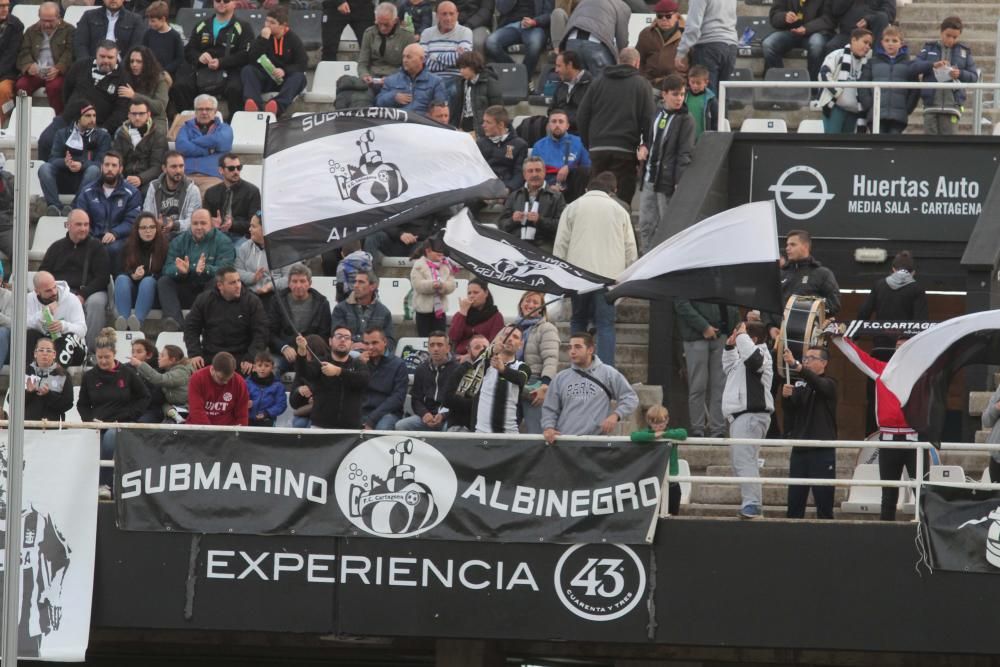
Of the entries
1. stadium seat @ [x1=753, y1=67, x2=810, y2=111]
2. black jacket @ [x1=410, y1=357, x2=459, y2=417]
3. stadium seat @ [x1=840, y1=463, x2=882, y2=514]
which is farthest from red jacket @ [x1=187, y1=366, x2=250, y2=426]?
stadium seat @ [x1=753, y1=67, x2=810, y2=111]

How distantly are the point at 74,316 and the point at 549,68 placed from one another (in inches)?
246

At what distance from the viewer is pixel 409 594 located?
51.7ft

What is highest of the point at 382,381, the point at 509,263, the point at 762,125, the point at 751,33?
the point at 751,33

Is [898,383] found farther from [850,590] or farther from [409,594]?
[409,594]

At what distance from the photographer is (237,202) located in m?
20.0

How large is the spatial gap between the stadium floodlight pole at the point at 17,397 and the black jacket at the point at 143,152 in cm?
790

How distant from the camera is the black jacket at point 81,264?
63.4 ft

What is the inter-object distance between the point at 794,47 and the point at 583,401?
7.31 m

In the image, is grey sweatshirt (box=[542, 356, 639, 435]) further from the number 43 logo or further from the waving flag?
the waving flag

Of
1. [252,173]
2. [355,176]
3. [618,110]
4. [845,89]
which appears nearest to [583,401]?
[355,176]

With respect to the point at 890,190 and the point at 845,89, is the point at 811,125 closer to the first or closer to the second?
the point at 845,89

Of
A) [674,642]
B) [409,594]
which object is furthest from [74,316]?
[674,642]

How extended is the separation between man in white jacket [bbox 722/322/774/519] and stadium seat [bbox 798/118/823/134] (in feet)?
14.1

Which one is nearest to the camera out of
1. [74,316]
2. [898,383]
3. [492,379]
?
[898,383]
